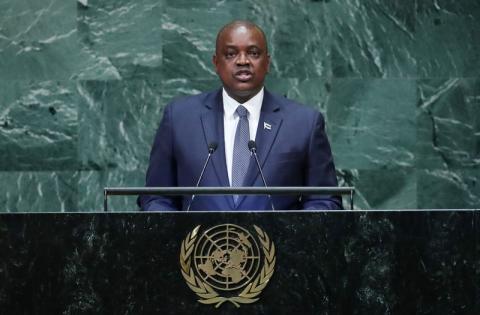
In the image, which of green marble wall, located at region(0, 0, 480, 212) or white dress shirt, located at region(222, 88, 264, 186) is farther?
green marble wall, located at region(0, 0, 480, 212)

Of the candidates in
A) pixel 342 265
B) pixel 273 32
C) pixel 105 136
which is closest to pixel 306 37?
pixel 273 32

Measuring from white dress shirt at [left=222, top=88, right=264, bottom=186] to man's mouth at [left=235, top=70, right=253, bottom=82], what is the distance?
0.11 metres

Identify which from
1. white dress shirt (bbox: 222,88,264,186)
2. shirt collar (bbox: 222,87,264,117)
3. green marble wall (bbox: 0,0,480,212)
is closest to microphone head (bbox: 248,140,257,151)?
white dress shirt (bbox: 222,88,264,186)

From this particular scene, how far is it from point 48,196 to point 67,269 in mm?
3524

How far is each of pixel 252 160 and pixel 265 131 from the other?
19 cm

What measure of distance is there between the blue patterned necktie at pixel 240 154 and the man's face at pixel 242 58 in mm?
164

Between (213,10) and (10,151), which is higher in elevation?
(213,10)

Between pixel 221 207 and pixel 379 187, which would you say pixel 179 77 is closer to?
pixel 379 187

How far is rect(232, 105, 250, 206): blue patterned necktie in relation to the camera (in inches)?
207

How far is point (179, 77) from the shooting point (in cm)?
777

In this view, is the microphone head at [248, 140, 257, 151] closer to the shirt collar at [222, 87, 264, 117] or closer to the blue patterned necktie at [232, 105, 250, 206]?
the blue patterned necktie at [232, 105, 250, 206]

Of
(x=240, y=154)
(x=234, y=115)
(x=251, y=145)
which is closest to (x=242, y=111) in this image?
(x=234, y=115)

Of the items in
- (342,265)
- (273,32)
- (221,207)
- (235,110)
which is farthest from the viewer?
(273,32)

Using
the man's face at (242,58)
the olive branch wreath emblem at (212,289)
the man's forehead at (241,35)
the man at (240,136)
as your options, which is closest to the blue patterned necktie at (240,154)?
the man at (240,136)
